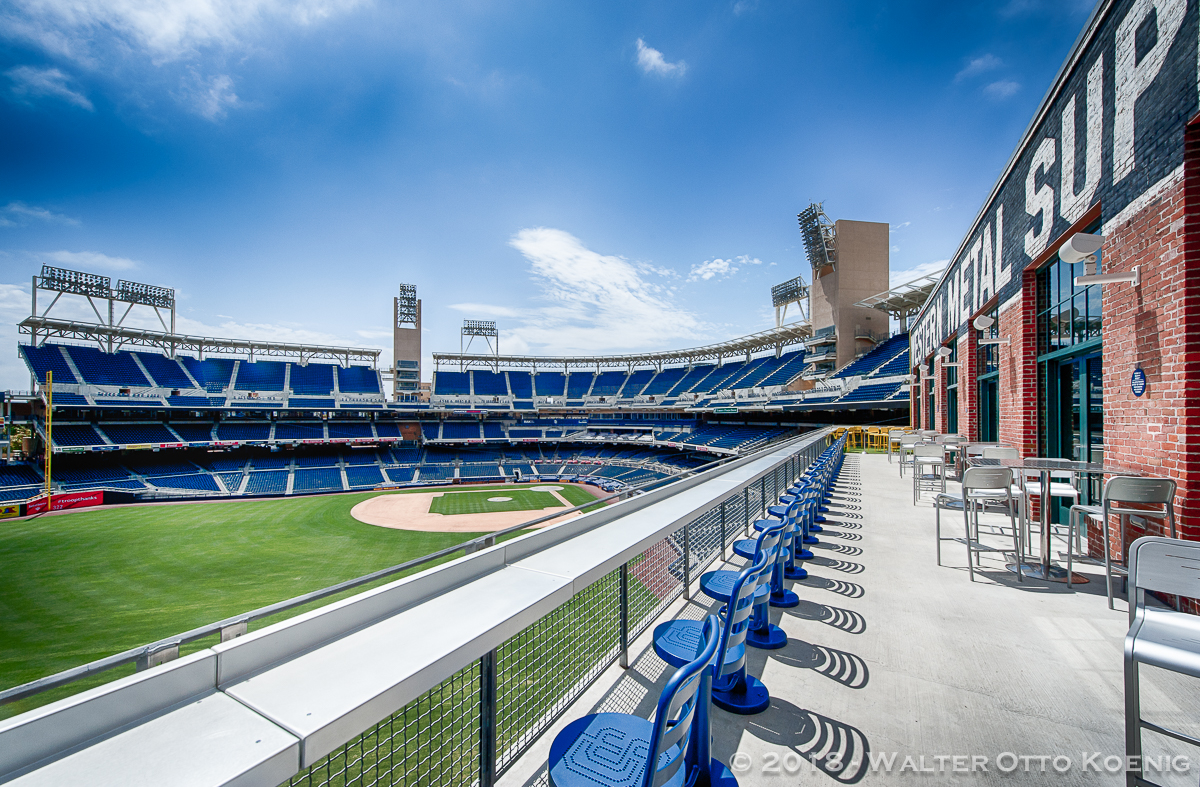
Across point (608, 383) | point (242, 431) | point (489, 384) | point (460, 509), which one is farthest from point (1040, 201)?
point (489, 384)

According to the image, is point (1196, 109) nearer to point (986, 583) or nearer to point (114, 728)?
point (986, 583)

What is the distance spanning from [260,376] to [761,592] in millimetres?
47251

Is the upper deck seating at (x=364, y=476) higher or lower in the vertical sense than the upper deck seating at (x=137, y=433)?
lower

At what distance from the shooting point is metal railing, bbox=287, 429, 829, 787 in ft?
6.99

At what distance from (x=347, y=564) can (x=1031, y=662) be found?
1674 centimetres

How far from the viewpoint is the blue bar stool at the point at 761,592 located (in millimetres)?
3297

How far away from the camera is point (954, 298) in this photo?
40.6 feet

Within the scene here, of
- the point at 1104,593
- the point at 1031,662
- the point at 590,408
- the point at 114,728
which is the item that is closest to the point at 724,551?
the point at 1031,662

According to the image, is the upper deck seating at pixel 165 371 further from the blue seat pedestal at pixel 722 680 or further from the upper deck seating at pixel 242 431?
the blue seat pedestal at pixel 722 680

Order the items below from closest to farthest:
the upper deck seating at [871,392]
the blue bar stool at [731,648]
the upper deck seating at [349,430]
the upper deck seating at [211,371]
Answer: the blue bar stool at [731,648]
the upper deck seating at [871,392]
the upper deck seating at [211,371]
the upper deck seating at [349,430]

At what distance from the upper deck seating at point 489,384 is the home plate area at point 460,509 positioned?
20048 millimetres

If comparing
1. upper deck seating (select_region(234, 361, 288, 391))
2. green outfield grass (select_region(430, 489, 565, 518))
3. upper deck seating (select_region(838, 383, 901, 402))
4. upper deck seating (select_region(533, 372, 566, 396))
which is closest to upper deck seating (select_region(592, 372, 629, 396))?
upper deck seating (select_region(533, 372, 566, 396))

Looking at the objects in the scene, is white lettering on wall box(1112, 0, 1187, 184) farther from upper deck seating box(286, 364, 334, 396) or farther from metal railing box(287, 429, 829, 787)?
Answer: upper deck seating box(286, 364, 334, 396)

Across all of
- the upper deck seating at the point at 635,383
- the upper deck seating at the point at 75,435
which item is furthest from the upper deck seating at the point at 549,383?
the upper deck seating at the point at 75,435
